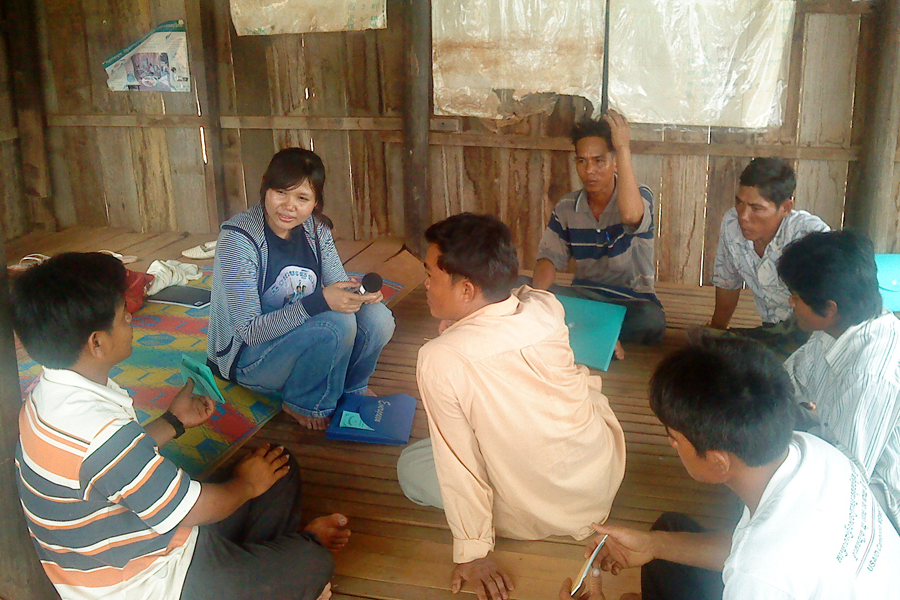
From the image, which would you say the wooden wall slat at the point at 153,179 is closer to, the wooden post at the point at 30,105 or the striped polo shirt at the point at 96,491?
the wooden post at the point at 30,105

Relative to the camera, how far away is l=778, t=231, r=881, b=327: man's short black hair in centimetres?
178

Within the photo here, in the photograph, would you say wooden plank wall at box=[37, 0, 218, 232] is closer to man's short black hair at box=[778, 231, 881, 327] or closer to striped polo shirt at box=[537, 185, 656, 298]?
striped polo shirt at box=[537, 185, 656, 298]

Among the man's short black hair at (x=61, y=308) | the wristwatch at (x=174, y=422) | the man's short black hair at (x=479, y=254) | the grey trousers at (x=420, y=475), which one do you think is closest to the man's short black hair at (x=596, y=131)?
the man's short black hair at (x=479, y=254)

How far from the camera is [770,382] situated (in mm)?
1203

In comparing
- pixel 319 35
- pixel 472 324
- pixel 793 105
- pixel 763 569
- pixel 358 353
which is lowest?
pixel 358 353

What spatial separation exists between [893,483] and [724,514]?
23.8 inches

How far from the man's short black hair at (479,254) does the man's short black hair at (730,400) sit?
1.84ft

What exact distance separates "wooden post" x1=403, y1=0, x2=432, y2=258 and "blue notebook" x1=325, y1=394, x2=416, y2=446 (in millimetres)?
1999

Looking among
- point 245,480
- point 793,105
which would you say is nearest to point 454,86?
point 793,105

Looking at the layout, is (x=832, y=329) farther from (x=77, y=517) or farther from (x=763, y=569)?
(x=77, y=517)

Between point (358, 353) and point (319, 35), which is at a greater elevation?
point (319, 35)

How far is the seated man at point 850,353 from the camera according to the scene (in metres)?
1.62

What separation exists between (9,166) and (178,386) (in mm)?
3194

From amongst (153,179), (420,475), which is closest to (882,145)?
(420,475)
